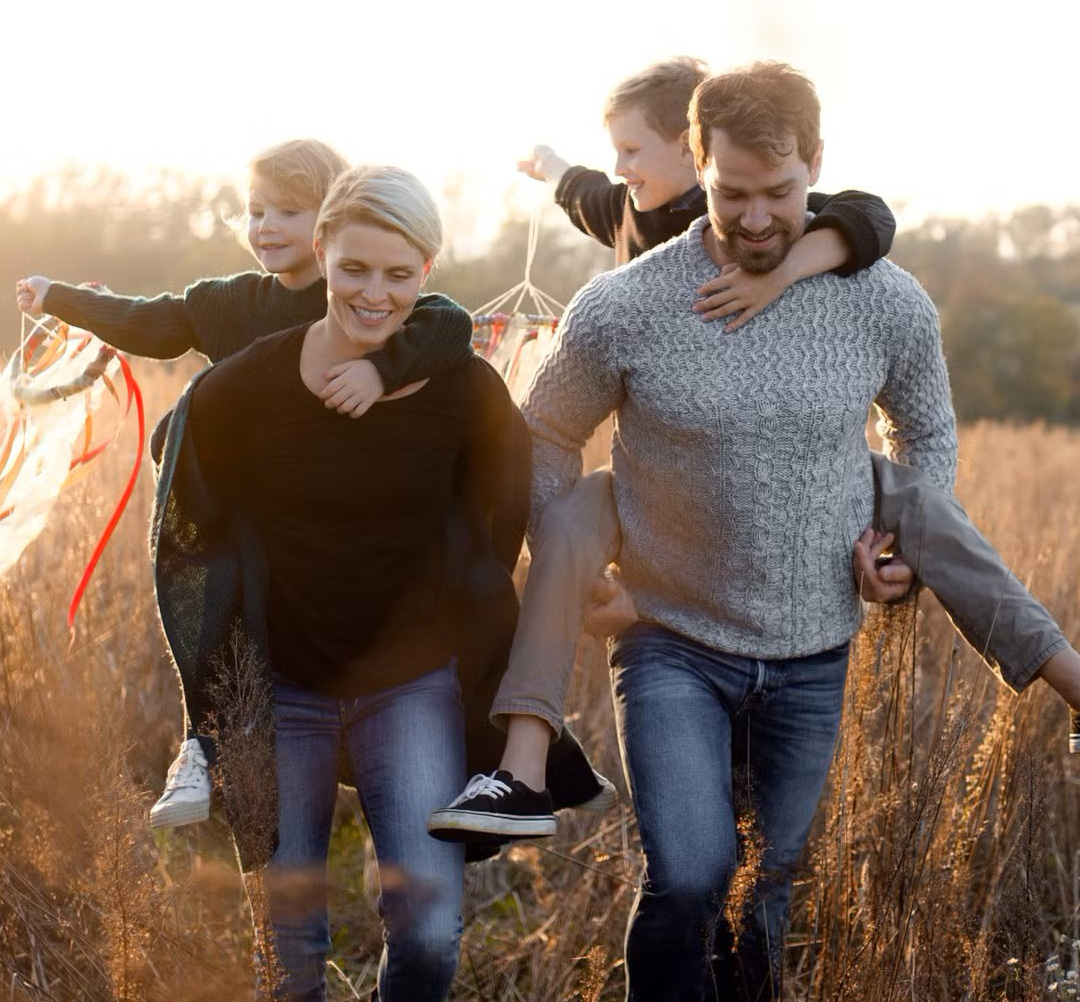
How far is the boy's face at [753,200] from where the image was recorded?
2.42 meters

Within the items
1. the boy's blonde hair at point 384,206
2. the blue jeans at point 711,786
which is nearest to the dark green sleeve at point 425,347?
the boy's blonde hair at point 384,206

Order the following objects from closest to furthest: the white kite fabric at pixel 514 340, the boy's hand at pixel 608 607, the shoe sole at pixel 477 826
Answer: the shoe sole at pixel 477 826 → the boy's hand at pixel 608 607 → the white kite fabric at pixel 514 340

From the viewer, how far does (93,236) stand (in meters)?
14.1

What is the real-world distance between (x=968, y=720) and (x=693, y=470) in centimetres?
69

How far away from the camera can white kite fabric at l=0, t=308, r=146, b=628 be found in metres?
3.06

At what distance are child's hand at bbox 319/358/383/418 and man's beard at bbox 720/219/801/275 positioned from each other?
720 mm

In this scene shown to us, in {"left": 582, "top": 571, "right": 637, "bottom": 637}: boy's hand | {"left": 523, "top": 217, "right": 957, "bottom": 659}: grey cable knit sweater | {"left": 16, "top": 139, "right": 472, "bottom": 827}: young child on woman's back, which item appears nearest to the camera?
{"left": 16, "top": 139, "right": 472, "bottom": 827}: young child on woman's back

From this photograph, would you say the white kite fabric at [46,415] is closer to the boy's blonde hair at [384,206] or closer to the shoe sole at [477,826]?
the boy's blonde hair at [384,206]

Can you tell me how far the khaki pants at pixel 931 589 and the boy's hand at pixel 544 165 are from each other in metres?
1.49

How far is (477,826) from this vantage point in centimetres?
228

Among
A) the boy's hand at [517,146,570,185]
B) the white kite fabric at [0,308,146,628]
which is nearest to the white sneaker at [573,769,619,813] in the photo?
the white kite fabric at [0,308,146,628]

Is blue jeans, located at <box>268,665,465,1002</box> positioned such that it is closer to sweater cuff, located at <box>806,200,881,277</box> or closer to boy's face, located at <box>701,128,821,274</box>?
boy's face, located at <box>701,128,821,274</box>

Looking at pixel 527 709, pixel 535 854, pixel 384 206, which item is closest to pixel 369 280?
pixel 384 206

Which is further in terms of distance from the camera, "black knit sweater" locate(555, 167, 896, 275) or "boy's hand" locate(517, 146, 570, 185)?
"boy's hand" locate(517, 146, 570, 185)
